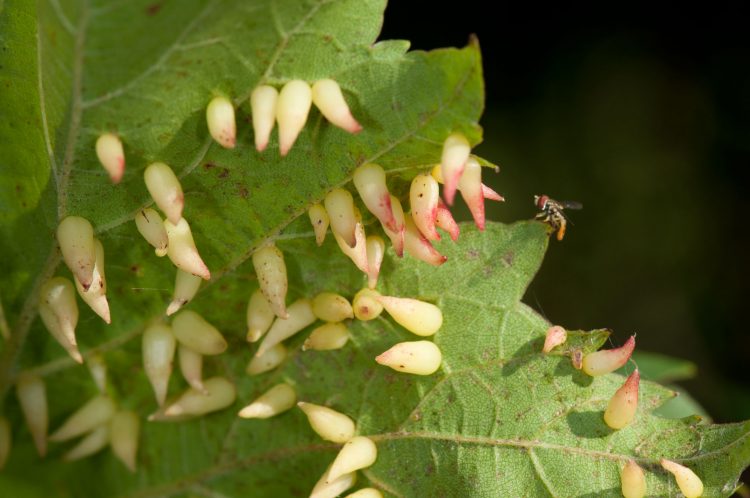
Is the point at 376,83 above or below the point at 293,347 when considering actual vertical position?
above

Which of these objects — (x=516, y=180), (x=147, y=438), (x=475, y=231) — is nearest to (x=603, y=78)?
(x=516, y=180)

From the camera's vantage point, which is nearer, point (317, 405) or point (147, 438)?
point (317, 405)

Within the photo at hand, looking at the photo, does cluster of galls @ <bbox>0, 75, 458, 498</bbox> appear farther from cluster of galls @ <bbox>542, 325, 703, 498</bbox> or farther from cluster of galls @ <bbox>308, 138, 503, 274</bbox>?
cluster of galls @ <bbox>542, 325, 703, 498</bbox>

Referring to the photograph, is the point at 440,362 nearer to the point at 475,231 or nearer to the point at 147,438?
the point at 475,231

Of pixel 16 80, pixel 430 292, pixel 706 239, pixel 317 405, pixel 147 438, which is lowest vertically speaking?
pixel 706 239

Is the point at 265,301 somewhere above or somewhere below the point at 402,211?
below

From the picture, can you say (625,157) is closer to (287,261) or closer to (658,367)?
(658,367)

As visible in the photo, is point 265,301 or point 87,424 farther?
point 87,424

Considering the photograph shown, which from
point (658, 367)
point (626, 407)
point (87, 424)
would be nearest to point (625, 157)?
point (658, 367)
